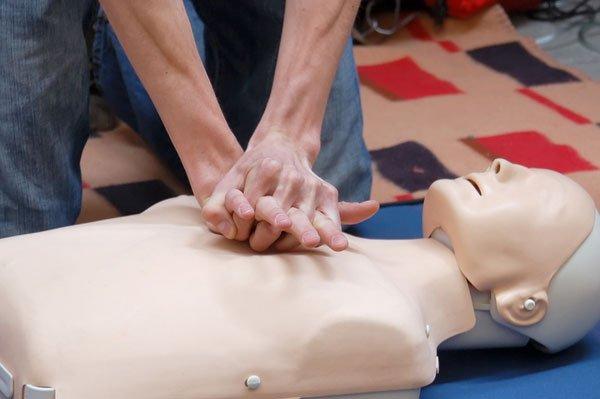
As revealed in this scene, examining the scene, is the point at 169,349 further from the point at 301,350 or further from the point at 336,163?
the point at 336,163

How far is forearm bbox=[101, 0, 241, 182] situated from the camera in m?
1.42

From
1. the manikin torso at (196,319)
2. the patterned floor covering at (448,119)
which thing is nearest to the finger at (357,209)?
the manikin torso at (196,319)

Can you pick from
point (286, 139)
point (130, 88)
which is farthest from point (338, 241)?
point (130, 88)

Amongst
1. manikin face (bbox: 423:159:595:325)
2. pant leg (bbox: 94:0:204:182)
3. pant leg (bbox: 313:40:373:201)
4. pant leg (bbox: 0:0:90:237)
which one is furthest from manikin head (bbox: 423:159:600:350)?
pant leg (bbox: 94:0:204:182)

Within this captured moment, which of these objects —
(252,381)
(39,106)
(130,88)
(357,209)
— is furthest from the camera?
(130,88)

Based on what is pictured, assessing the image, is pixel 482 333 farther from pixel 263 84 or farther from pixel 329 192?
pixel 263 84

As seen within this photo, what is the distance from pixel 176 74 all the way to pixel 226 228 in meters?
0.25

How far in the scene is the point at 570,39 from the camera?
305 cm

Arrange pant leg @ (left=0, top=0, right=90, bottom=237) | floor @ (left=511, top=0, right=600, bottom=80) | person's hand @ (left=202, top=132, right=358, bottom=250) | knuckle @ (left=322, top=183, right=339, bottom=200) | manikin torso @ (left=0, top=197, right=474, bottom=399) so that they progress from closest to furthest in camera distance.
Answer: manikin torso @ (left=0, top=197, right=474, bottom=399)
person's hand @ (left=202, top=132, right=358, bottom=250)
knuckle @ (left=322, top=183, right=339, bottom=200)
pant leg @ (left=0, top=0, right=90, bottom=237)
floor @ (left=511, top=0, right=600, bottom=80)

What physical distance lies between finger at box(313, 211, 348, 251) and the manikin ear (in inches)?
10.1

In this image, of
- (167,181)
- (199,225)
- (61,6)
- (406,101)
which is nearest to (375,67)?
(406,101)

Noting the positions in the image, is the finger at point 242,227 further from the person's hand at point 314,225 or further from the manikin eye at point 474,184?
the manikin eye at point 474,184

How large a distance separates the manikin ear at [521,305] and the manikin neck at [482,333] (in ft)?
0.09

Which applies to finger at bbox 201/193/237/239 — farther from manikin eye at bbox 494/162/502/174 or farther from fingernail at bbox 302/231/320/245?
manikin eye at bbox 494/162/502/174
